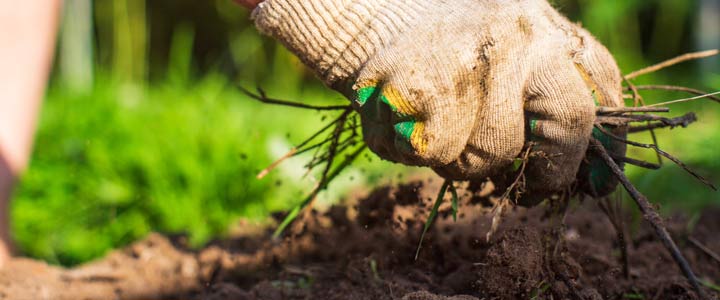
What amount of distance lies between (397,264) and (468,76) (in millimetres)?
720

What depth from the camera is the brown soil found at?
1504 mm

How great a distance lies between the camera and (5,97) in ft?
7.91

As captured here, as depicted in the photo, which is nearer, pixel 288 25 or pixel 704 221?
pixel 288 25

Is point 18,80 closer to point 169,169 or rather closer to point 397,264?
point 169,169

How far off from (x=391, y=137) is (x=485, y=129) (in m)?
0.22

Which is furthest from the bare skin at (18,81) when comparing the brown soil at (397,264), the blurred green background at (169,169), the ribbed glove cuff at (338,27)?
the ribbed glove cuff at (338,27)

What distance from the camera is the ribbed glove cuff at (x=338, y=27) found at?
141cm

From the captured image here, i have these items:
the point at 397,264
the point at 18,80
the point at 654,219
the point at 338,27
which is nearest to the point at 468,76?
the point at 338,27

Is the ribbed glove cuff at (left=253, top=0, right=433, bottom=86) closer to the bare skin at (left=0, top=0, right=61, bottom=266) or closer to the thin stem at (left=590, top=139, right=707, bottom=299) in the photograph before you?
the thin stem at (left=590, top=139, right=707, bottom=299)

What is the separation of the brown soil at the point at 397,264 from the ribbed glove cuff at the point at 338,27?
0.51 meters

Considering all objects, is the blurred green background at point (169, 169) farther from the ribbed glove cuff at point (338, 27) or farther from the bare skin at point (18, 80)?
the ribbed glove cuff at point (338, 27)

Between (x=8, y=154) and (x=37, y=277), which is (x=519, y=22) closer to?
(x=37, y=277)

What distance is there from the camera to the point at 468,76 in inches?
52.9

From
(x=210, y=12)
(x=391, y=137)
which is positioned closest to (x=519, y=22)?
(x=391, y=137)
